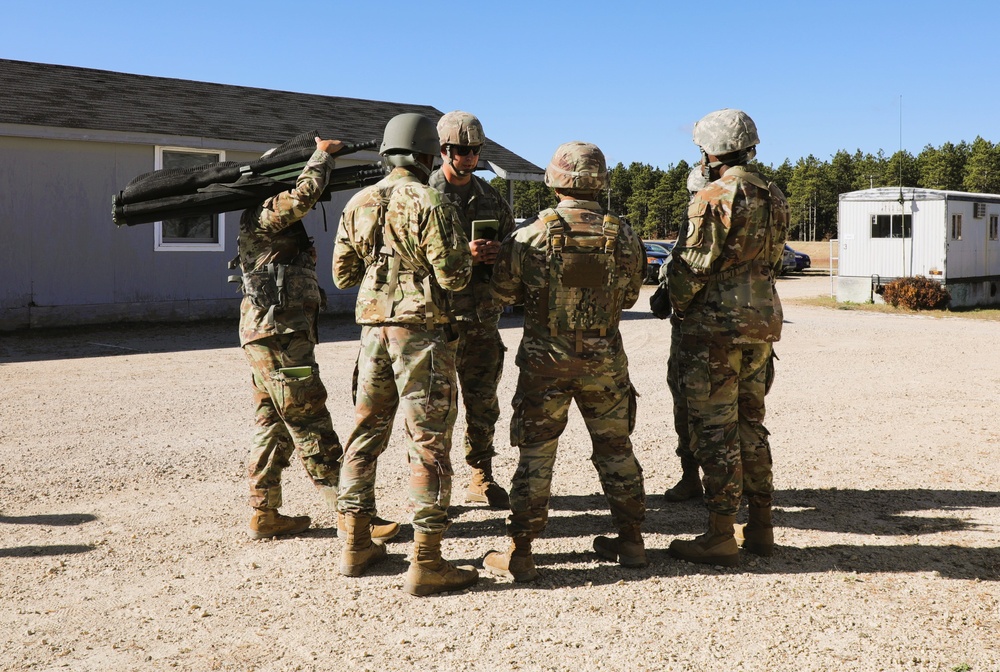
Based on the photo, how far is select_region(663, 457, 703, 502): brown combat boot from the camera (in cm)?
534

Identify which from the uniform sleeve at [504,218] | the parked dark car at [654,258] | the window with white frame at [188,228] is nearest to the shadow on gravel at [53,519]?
the uniform sleeve at [504,218]

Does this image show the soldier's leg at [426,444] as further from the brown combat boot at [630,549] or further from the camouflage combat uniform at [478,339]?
the camouflage combat uniform at [478,339]

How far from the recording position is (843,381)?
962 centimetres

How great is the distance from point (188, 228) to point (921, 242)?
16.0 m

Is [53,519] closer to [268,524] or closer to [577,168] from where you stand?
[268,524]

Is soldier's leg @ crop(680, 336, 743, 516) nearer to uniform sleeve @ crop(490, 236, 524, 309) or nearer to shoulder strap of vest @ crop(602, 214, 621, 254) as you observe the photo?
shoulder strap of vest @ crop(602, 214, 621, 254)

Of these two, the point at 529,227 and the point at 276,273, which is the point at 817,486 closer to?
the point at 529,227

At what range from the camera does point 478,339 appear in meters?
Answer: 5.11

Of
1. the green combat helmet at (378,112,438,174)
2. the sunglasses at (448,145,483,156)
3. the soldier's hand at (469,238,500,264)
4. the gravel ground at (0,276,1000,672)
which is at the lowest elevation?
the gravel ground at (0,276,1000,672)

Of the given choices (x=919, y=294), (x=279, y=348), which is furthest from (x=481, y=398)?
(x=919, y=294)

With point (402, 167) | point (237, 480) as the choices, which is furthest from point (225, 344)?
point (402, 167)

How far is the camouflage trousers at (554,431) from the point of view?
402 cm

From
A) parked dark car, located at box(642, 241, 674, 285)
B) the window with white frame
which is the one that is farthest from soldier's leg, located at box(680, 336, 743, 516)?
parked dark car, located at box(642, 241, 674, 285)

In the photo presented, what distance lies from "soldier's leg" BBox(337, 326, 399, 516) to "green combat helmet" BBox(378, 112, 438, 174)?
821 mm
